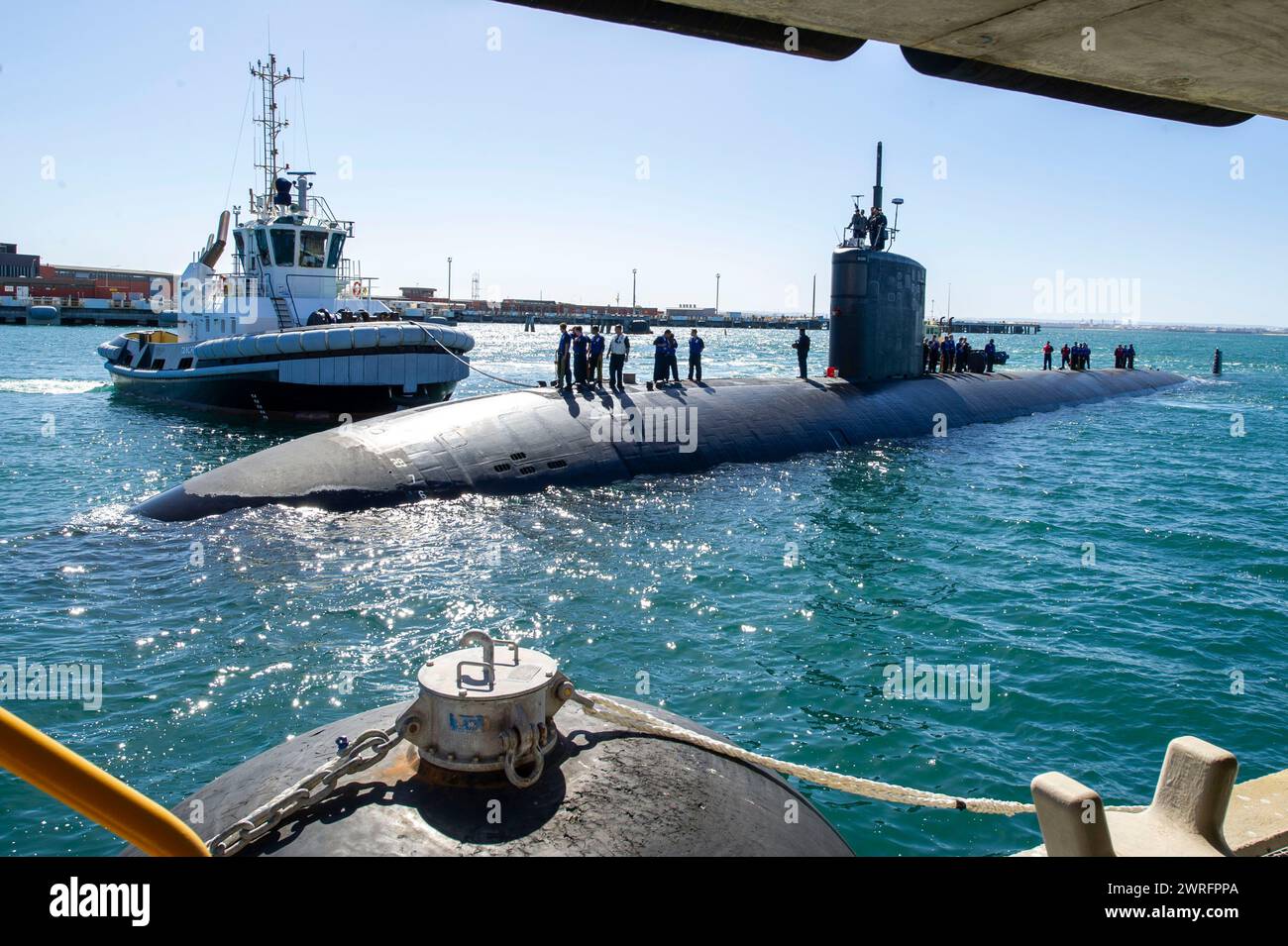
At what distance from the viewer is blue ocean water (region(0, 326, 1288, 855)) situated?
8.60 metres

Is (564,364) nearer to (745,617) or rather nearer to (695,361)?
(695,361)

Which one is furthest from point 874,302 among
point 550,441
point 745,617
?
point 745,617

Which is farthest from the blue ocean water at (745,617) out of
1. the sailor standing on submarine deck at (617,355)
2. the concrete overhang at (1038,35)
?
the concrete overhang at (1038,35)

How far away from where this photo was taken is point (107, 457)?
24.7 metres

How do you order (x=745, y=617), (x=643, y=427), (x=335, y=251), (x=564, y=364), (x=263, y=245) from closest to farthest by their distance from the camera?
(x=745, y=617) < (x=643, y=427) < (x=564, y=364) < (x=263, y=245) < (x=335, y=251)

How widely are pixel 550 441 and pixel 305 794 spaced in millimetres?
13633

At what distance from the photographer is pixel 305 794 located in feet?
13.3

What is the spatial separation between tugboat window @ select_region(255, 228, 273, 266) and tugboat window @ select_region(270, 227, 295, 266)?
30 centimetres

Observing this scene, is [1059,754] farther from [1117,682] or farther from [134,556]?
[134,556]

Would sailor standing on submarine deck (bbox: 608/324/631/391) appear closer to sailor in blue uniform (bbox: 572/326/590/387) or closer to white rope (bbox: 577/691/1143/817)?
sailor in blue uniform (bbox: 572/326/590/387)

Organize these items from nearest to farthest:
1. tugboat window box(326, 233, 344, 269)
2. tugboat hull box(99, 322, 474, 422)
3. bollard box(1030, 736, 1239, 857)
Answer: bollard box(1030, 736, 1239, 857)
tugboat hull box(99, 322, 474, 422)
tugboat window box(326, 233, 344, 269)

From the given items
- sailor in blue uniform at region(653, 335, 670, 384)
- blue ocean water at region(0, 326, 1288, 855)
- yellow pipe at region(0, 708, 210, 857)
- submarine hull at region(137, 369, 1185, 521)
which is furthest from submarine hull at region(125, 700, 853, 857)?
sailor in blue uniform at region(653, 335, 670, 384)

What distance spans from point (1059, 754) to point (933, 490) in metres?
11.5
